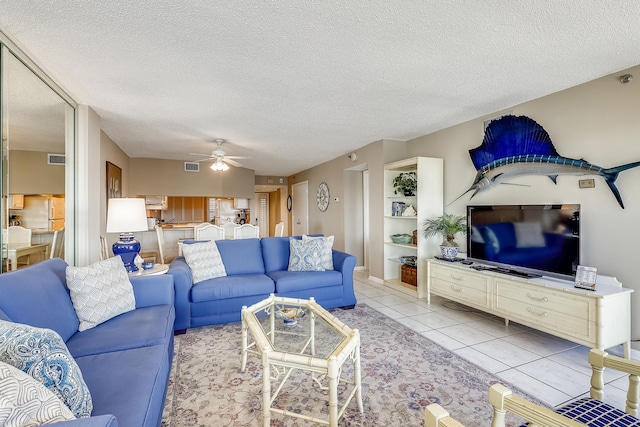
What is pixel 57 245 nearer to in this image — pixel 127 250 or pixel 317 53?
pixel 127 250

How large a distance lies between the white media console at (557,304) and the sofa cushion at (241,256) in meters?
2.44

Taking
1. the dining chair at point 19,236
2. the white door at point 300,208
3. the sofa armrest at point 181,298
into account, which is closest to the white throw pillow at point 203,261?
the sofa armrest at point 181,298

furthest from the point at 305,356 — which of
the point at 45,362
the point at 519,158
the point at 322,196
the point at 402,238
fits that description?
the point at 322,196

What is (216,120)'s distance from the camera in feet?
12.3

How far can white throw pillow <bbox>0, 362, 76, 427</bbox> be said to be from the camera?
75cm

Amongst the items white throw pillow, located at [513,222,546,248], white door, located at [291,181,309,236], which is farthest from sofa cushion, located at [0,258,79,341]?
white door, located at [291,181,309,236]

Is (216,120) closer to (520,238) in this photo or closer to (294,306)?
(294,306)

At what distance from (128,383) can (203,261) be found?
83.5 inches

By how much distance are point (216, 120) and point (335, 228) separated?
348 cm

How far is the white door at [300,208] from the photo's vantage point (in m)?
8.01

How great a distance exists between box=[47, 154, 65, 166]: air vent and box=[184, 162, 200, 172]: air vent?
3949mm

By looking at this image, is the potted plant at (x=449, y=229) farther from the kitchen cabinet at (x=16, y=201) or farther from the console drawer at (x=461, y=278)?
the kitchen cabinet at (x=16, y=201)

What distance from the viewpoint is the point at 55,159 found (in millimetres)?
2787

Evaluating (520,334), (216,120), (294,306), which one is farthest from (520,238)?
(216,120)
